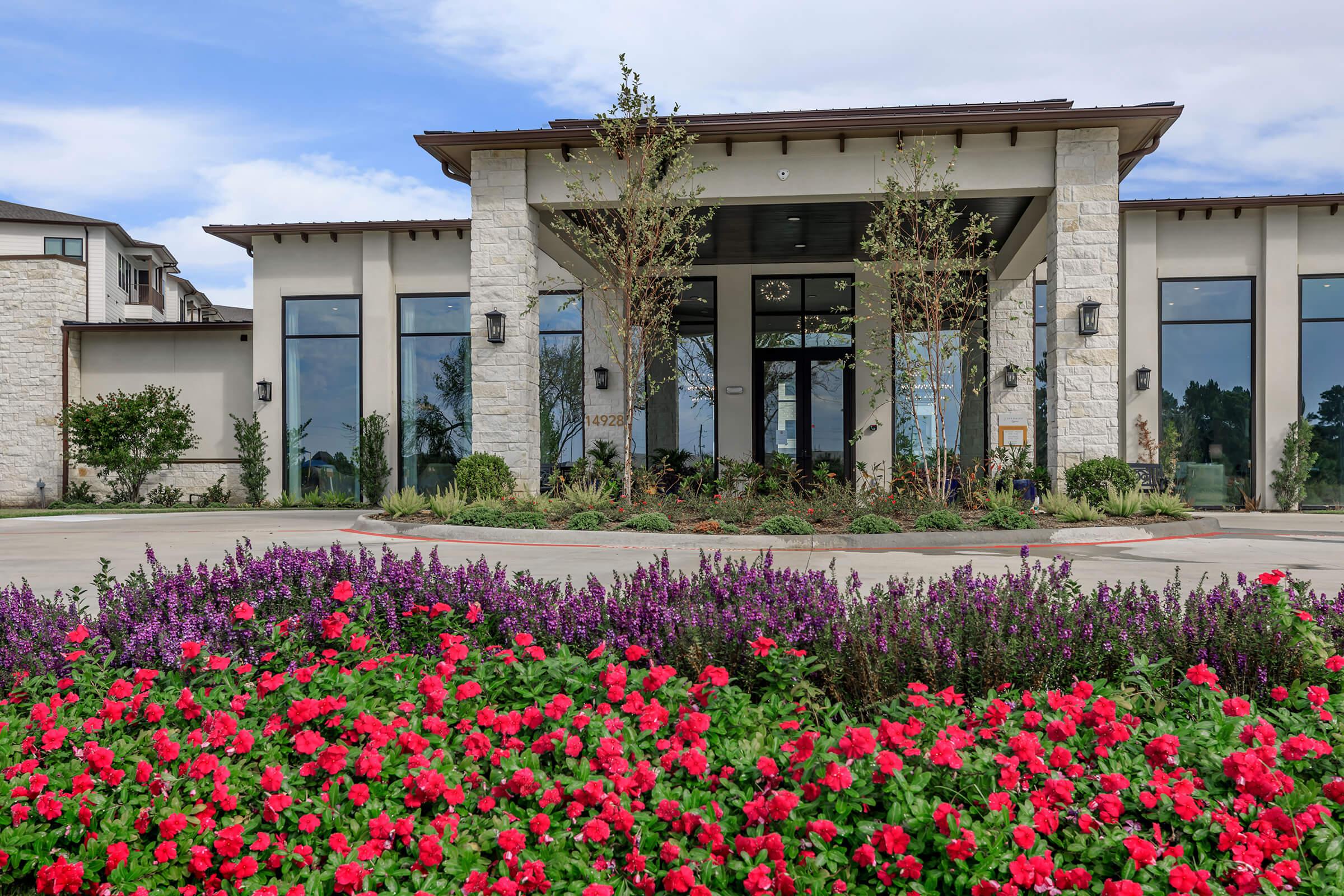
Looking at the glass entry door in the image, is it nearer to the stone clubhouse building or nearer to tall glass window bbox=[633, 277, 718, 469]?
the stone clubhouse building

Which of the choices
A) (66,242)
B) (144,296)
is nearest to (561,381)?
(66,242)

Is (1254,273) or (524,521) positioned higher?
(1254,273)

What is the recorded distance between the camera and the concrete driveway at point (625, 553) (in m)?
6.57

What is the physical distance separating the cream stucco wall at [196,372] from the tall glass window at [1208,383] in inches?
759

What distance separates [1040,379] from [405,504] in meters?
12.5

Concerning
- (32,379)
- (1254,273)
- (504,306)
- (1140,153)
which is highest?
(1140,153)

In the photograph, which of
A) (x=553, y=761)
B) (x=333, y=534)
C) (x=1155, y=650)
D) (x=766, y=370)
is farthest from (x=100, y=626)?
(x=766, y=370)

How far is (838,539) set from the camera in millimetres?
9383

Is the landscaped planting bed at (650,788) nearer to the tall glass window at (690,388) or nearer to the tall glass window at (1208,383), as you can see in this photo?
the tall glass window at (690,388)

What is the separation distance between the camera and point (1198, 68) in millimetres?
12211

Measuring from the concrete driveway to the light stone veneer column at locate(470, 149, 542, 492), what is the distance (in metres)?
2.54

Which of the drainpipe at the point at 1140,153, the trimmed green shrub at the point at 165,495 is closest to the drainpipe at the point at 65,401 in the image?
the trimmed green shrub at the point at 165,495

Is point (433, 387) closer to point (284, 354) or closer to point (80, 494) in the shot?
point (284, 354)

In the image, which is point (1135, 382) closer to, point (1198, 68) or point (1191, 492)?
point (1191, 492)
